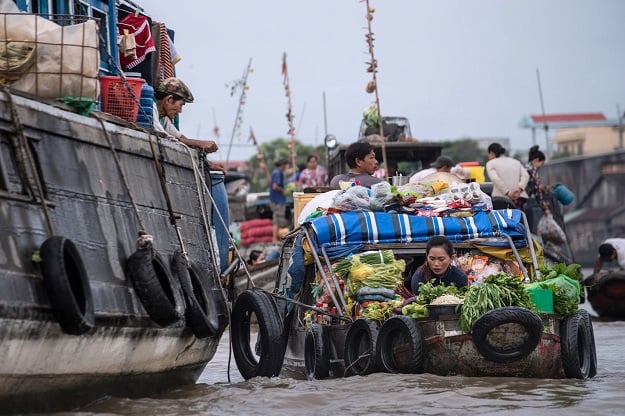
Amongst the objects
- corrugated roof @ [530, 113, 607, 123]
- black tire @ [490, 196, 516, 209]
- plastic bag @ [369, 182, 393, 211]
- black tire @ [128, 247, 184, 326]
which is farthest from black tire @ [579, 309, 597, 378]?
corrugated roof @ [530, 113, 607, 123]

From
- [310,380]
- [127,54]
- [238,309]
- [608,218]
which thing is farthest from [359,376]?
[608,218]

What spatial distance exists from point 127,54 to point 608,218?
4718 cm

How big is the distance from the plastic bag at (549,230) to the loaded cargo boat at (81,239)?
8.81 metres

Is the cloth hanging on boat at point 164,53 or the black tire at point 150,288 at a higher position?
the cloth hanging on boat at point 164,53

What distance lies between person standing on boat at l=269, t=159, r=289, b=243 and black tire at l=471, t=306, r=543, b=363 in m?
13.0

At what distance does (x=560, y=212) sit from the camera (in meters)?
18.2

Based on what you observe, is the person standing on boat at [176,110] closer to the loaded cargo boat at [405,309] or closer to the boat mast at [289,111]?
the loaded cargo boat at [405,309]

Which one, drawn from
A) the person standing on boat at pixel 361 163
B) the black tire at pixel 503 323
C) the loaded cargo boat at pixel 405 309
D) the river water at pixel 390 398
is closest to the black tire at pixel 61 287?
the river water at pixel 390 398

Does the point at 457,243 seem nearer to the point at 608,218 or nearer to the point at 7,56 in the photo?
the point at 7,56

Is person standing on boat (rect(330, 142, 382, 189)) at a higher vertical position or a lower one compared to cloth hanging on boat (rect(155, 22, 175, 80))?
lower

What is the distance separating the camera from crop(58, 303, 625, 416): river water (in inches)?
303

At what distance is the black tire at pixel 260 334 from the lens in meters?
9.62

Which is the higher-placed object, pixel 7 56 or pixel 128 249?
pixel 7 56

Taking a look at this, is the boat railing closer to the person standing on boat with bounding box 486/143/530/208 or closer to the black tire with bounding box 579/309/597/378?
the black tire with bounding box 579/309/597/378
